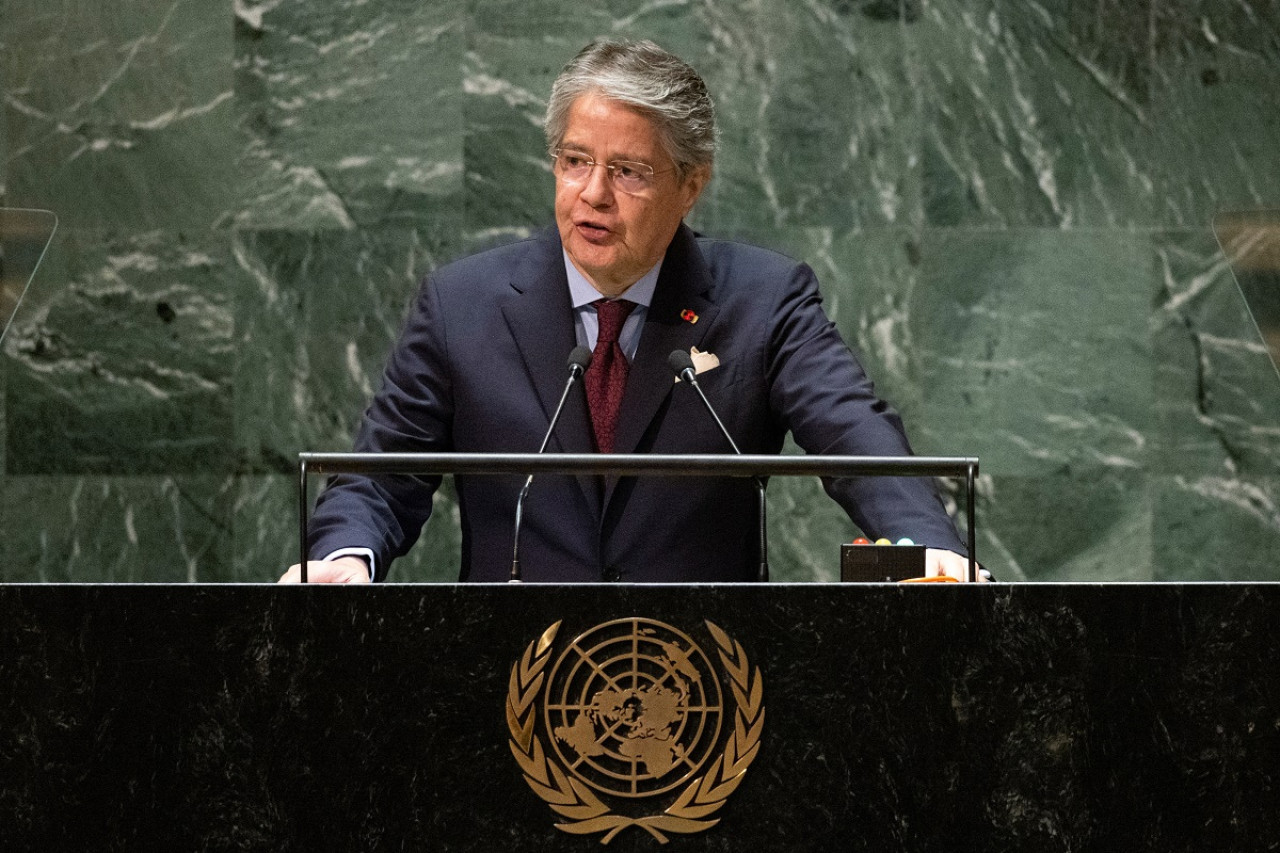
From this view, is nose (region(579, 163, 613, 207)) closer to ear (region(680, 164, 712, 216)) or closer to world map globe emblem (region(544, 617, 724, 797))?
ear (region(680, 164, 712, 216))

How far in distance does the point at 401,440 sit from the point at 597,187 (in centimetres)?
60

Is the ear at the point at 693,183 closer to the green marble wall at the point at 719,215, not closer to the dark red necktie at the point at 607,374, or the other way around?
the dark red necktie at the point at 607,374

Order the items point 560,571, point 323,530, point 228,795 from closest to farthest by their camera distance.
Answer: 1. point 228,795
2. point 323,530
3. point 560,571

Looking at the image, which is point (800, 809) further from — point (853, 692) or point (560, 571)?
point (560, 571)

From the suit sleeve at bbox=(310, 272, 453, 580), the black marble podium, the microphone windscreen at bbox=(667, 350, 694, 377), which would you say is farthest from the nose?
the black marble podium

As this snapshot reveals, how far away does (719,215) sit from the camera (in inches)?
190

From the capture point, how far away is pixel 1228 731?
186cm

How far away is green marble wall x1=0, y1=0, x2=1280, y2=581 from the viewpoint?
4793mm

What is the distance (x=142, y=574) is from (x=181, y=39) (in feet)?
5.41

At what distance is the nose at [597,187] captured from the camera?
2.93m

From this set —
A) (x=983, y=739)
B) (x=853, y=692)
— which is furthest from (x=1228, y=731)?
(x=853, y=692)

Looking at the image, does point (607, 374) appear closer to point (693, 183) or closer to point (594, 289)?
point (594, 289)

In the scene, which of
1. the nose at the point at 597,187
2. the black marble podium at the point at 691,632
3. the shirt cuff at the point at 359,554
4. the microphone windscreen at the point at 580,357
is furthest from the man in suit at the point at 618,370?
the black marble podium at the point at 691,632

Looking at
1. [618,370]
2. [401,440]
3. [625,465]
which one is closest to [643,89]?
[618,370]
